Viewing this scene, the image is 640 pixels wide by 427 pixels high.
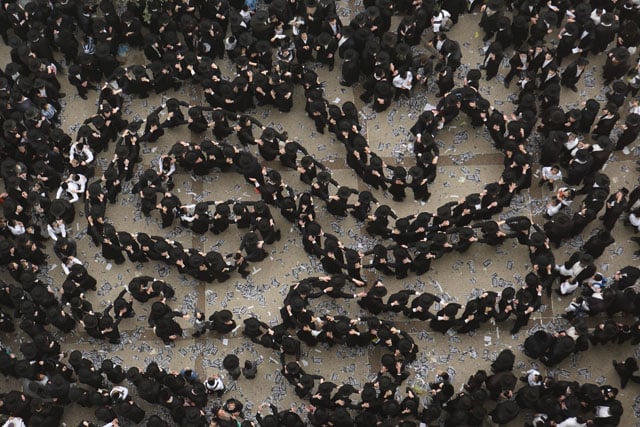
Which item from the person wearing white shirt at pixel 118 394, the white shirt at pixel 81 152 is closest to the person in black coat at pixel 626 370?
the person wearing white shirt at pixel 118 394

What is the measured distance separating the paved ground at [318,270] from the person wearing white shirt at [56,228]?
2.15 feet

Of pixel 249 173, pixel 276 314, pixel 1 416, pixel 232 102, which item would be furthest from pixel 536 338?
pixel 1 416

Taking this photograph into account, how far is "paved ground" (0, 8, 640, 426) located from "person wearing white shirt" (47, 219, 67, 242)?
2.15 feet

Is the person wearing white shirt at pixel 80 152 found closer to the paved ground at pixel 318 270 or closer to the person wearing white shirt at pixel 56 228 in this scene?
the paved ground at pixel 318 270

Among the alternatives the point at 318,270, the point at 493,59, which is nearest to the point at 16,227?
the point at 318,270

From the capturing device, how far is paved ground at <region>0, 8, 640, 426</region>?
12.7 meters

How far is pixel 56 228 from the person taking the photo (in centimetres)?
1316

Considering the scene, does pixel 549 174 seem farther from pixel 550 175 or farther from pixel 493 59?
pixel 493 59

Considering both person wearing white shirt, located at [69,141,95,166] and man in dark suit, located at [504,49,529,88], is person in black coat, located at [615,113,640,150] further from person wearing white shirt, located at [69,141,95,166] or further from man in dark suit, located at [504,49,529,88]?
person wearing white shirt, located at [69,141,95,166]

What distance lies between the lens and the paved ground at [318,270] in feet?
41.8

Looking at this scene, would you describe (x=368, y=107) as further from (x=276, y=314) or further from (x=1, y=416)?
(x=1, y=416)

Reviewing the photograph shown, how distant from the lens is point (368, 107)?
14.9 metres

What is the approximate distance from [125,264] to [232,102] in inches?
124

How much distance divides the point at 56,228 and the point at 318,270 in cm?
402
